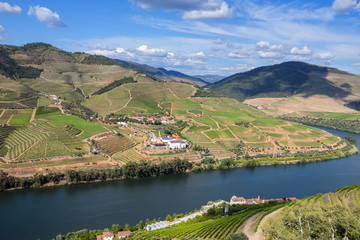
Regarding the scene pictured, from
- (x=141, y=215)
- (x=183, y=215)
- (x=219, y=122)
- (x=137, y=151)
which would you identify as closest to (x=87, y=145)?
(x=137, y=151)

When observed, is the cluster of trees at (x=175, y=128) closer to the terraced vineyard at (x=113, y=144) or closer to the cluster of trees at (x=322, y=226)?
the terraced vineyard at (x=113, y=144)

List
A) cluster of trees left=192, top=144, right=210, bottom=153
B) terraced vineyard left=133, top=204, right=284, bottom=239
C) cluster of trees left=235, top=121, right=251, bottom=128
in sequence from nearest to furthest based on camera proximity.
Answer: terraced vineyard left=133, top=204, right=284, bottom=239 < cluster of trees left=192, top=144, right=210, bottom=153 < cluster of trees left=235, top=121, right=251, bottom=128

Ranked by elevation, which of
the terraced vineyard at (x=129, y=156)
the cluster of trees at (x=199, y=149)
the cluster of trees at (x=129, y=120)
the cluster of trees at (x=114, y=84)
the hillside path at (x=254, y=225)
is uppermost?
the cluster of trees at (x=114, y=84)

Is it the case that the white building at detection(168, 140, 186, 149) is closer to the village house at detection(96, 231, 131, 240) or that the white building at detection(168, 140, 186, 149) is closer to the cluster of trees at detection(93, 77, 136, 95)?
the village house at detection(96, 231, 131, 240)

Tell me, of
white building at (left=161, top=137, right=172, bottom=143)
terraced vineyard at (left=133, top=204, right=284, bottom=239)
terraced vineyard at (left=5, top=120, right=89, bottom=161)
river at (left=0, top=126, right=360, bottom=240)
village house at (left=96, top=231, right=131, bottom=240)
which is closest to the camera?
terraced vineyard at (left=133, top=204, right=284, bottom=239)

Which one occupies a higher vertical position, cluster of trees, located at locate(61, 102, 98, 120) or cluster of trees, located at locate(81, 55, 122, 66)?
cluster of trees, located at locate(81, 55, 122, 66)

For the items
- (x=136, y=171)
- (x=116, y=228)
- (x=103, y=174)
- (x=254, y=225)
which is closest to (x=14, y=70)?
(x=103, y=174)

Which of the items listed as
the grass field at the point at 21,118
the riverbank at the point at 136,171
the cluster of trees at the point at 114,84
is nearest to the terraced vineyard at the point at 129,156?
the riverbank at the point at 136,171

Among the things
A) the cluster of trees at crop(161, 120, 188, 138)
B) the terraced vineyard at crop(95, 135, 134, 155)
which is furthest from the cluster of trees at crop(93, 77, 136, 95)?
the terraced vineyard at crop(95, 135, 134, 155)
